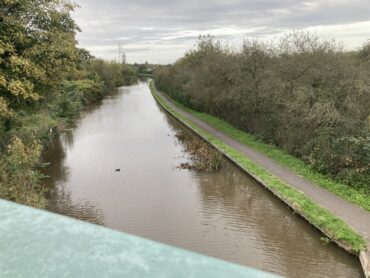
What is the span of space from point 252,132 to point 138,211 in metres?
14.0

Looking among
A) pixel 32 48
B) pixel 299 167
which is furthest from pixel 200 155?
pixel 32 48

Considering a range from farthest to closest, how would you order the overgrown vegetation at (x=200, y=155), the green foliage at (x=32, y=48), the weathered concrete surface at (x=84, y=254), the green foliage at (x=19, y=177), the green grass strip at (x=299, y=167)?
the overgrown vegetation at (x=200, y=155), the green grass strip at (x=299, y=167), the green foliage at (x=32, y=48), the green foliage at (x=19, y=177), the weathered concrete surface at (x=84, y=254)

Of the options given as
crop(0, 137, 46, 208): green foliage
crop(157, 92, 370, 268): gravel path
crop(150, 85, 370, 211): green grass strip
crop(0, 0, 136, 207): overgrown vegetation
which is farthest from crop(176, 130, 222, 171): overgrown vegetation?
crop(0, 137, 46, 208): green foliage

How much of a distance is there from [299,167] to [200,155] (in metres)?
6.06

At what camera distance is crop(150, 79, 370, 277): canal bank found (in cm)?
1059

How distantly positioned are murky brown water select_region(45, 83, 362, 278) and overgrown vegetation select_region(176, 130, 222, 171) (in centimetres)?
56

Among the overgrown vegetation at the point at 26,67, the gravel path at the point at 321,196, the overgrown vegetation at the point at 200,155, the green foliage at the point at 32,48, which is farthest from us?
the overgrown vegetation at the point at 200,155

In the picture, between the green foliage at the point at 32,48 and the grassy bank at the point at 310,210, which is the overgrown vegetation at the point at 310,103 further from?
the green foliage at the point at 32,48

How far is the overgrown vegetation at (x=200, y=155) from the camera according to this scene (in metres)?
19.8

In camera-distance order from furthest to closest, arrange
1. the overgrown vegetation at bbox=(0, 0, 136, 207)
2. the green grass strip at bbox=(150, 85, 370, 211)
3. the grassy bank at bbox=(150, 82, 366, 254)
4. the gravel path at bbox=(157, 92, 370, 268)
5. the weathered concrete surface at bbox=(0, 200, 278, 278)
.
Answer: the green grass strip at bbox=(150, 85, 370, 211), the overgrown vegetation at bbox=(0, 0, 136, 207), the gravel path at bbox=(157, 92, 370, 268), the grassy bank at bbox=(150, 82, 366, 254), the weathered concrete surface at bbox=(0, 200, 278, 278)

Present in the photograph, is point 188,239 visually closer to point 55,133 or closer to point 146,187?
point 146,187

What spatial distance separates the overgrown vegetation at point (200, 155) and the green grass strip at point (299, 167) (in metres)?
2.40

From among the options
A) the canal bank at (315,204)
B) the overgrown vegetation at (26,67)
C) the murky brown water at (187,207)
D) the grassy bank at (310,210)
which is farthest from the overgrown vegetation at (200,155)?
the overgrown vegetation at (26,67)

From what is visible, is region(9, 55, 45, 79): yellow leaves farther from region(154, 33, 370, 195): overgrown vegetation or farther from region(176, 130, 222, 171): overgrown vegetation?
region(154, 33, 370, 195): overgrown vegetation
